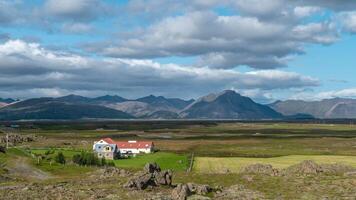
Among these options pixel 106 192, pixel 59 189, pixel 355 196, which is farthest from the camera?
pixel 59 189

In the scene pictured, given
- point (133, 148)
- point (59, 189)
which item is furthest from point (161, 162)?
point (59, 189)

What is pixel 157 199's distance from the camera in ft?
133

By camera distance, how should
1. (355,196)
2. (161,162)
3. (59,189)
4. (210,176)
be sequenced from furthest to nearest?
1. (161,162)
2. (210,176)
3. (59,189)
4. (355,196)

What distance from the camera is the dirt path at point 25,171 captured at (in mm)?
79625

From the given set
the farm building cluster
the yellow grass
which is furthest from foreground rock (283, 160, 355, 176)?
the farm building cluster

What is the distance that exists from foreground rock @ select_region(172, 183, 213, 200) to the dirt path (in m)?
38.9

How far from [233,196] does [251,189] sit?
15.2ft

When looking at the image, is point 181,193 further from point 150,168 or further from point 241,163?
point 241,163

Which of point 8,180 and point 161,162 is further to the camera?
point 161,162

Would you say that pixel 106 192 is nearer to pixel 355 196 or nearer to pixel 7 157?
pixel 355 196

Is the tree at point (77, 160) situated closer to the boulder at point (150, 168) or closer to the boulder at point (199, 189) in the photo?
the boulder at point (150, 168)

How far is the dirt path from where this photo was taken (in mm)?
79625

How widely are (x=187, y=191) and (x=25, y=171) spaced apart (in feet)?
164

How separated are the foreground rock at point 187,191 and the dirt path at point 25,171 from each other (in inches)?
1531
